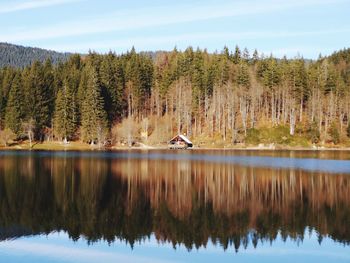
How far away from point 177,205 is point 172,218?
15.5 ft

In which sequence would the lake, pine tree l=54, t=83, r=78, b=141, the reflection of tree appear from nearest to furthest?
the lake < the reflection of tree < pine tree l=54, t=83, r=78, b=141

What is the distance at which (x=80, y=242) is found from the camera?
24.8m

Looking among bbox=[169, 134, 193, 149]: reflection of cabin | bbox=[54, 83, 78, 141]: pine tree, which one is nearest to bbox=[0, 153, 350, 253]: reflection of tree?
bbox=[169, 134, 193, 149]: reflection of cabin

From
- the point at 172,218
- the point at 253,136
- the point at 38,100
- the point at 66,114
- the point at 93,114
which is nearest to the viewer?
the point at 172,218

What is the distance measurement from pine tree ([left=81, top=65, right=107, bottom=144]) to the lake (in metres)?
72.3

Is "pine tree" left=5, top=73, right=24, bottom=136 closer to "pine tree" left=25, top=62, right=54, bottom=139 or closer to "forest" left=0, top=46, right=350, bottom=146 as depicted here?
"forest" left=0, top=46, right=350, bottom=146

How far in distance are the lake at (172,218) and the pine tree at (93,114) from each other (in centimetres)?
7234

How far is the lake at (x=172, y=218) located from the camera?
23219mm

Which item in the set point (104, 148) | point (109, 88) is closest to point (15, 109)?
point (104, 148)

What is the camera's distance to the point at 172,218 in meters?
31.2

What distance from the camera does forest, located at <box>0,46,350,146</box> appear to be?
129 m

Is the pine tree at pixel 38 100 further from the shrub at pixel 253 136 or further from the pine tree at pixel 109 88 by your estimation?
the shrub at pixel 253 136

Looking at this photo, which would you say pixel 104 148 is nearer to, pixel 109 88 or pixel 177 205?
pixel 109 88

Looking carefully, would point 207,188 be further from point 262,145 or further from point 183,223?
point 262,145
